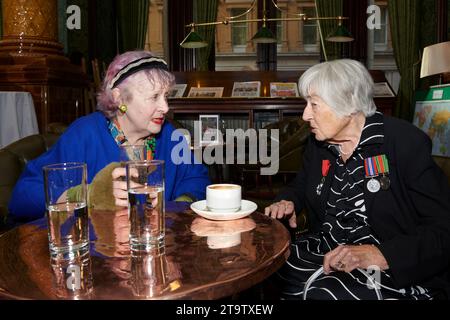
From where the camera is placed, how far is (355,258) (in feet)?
4.80

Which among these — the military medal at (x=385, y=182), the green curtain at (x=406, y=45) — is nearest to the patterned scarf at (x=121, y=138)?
the military medal at (x=385, y=182)

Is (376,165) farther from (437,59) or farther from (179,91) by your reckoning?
(179,91)

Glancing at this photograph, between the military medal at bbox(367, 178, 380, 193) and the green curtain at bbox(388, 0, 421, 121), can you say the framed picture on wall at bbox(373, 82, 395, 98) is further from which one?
the military medal at bbox(367, 178, 380, 193)

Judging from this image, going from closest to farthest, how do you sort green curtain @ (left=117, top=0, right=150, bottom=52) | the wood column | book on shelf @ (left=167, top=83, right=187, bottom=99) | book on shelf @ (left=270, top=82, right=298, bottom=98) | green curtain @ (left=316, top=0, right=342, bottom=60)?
the wood column < book on shelf @ (left=270, top=82, right=298, bottom=98) < book on shelf @ (left=167, top=83, right=187, bottom=99) < green curtain @ (left=316, top=0, right=342, bottom=60) < green curtain @ (left=117, top=0, right=150, bottom=52)

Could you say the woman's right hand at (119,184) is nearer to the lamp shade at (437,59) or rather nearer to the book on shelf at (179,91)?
the lamp shade at (437,59)

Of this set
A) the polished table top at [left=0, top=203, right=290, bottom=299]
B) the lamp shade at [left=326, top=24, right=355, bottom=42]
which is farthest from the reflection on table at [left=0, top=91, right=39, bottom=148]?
the lamp shade at [left=326, top=24, right=355, bottom=42]

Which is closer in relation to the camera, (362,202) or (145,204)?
(145,204)

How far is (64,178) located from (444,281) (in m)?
1.34

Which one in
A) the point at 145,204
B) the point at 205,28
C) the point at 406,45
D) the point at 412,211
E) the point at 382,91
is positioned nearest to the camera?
the point at 145,204

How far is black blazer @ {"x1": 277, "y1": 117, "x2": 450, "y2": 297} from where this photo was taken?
57.8 inches

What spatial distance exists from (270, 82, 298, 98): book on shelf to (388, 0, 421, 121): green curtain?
8.40ft

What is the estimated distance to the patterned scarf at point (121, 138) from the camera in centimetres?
199

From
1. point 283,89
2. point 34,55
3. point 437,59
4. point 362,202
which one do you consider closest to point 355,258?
point 362,202

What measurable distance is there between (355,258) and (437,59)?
4.41 metres
